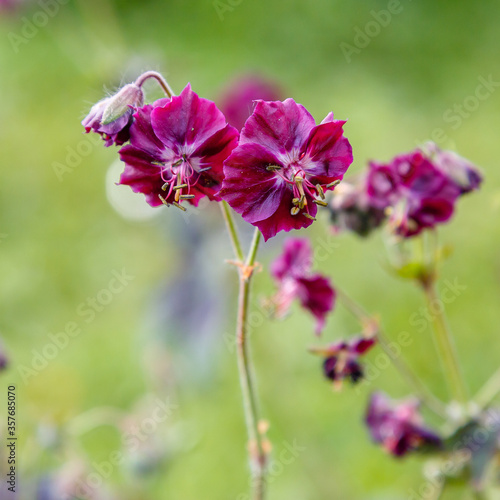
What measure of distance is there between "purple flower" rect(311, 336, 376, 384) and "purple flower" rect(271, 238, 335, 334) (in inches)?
1.9

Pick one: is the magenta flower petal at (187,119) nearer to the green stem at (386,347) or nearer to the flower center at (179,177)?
the flower center at (179,177)

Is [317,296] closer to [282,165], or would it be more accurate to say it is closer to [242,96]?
[282,165]

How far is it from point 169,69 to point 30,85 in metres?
2.74

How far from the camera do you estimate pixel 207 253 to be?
104 inches

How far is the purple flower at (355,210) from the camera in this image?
47.9 inches

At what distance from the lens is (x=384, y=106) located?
4254 mm

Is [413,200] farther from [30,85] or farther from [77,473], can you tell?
[30,85]

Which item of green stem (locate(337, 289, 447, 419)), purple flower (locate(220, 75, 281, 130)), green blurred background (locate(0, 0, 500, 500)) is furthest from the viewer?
purple flower (locate(220, 75, 281, 130))

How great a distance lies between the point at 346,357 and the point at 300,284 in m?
0.17

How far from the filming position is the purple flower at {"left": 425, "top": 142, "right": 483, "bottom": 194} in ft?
3.79

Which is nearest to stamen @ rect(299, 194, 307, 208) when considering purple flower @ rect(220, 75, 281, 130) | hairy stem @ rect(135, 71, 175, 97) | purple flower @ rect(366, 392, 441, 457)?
hairy stem @ rect(135, 71, 175, 97)

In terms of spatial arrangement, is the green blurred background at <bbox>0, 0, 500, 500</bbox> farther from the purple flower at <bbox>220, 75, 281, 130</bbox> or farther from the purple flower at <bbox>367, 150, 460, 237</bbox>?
the purple flower at <bbox>220, 75, 281, 130</bbox>

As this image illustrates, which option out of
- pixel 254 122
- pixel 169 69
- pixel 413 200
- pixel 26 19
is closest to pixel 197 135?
pixel 254 122

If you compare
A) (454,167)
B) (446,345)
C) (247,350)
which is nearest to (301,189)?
(247,350)
